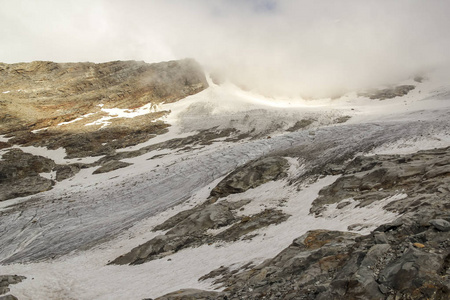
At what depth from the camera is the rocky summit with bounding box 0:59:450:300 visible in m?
9.91

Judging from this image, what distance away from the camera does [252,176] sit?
2961cm

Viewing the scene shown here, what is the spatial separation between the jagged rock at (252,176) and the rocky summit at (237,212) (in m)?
0.14

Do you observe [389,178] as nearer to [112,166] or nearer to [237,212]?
[237,212]

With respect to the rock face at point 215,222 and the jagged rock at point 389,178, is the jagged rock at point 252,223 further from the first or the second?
the jagged rock at point 389,178

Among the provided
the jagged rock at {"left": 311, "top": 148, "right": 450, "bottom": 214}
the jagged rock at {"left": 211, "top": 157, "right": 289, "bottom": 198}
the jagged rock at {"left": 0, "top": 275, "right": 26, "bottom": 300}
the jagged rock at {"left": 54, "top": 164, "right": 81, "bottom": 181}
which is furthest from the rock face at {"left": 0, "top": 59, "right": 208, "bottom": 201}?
the jagged rock at {"left": 311, "top": 148, "right": 450, "bottom": 214}

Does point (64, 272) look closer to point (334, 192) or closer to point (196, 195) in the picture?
point (196, 195)

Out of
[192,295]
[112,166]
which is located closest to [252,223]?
[192,295]

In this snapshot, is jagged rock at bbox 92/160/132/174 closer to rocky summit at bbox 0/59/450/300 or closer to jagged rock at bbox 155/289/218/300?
rocky summit at bbox 0/59/450/300

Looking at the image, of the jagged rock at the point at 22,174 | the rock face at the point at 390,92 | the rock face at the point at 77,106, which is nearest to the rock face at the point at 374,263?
the jagged rock at the point at 22,174

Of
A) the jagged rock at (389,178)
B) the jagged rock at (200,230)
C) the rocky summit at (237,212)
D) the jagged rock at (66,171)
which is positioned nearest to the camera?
the rocky summit at (237,212)

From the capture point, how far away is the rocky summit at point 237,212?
9905mm

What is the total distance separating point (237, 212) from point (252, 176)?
19.5 ft

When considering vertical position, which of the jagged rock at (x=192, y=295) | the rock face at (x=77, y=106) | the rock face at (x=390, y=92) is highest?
the rock face at (x=77, y=106)

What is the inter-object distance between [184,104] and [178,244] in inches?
2665
